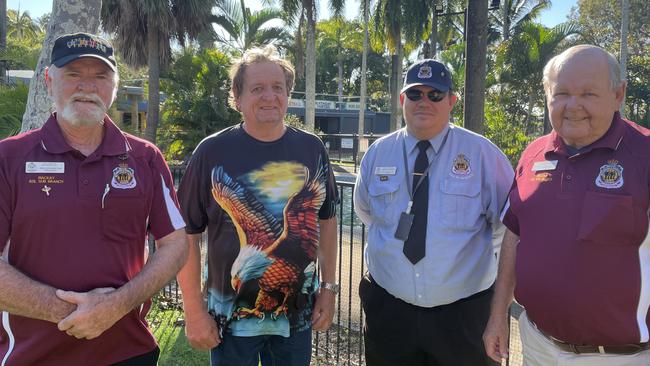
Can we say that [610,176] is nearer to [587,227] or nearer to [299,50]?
[587,227]

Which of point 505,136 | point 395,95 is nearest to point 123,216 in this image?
point 505,136

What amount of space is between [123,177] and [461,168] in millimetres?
1689

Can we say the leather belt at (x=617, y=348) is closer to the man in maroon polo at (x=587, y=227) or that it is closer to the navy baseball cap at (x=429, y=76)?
the man in maroon polo at (x=587, y=227)

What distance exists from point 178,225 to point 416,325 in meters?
1.35

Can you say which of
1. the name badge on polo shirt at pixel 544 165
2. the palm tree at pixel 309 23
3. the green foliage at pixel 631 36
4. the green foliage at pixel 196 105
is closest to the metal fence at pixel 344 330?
the name badge on polo shirt at pixel 544 165

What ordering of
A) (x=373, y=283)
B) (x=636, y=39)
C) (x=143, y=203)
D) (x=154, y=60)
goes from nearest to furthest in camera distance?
1. (x=143, y=203)
2. (x=373, y=283)
3. (x=154, y=60)
4. (x=636, y=39)

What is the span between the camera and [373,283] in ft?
9.62

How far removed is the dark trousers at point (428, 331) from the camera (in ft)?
8.68

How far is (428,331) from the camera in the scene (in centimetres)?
268

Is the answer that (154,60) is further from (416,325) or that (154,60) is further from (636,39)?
(636,39)

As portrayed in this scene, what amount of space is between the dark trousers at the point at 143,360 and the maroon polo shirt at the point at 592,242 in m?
1.67

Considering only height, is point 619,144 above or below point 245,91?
below

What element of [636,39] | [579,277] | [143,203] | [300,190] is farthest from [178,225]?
[636,39]

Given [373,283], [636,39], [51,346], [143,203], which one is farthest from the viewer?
[636,39]
